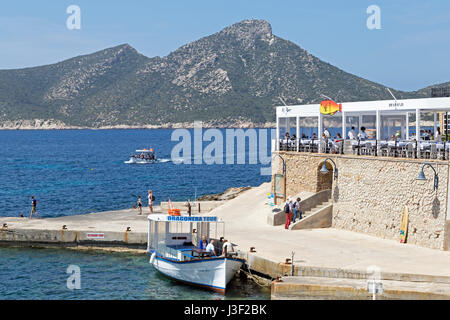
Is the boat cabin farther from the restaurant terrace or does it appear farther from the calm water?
the calm water

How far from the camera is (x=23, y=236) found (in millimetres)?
31516

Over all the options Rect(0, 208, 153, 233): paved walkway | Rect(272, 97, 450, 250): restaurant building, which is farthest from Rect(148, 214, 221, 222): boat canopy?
Rect(272, 97, 450, 250): restaurant building

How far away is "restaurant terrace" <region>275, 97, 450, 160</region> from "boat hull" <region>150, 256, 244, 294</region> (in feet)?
31.2

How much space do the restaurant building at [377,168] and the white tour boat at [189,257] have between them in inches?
275

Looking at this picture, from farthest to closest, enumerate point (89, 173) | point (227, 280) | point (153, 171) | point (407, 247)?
point (153, 171)
point (89, 173)
point (407, 247)
point (227, 280)

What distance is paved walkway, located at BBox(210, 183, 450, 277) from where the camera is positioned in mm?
22359

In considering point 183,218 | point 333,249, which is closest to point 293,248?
point 333,249

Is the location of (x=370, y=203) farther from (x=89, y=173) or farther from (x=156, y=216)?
(x=89, y=173)

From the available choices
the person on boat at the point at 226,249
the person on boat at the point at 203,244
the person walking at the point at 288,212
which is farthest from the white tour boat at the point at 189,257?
the person walking at the point at 288,212

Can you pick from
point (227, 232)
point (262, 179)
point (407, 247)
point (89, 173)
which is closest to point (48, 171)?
point (89, 173)

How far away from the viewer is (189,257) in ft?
81.0

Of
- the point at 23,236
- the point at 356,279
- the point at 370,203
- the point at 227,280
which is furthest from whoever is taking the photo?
the point at 23,236

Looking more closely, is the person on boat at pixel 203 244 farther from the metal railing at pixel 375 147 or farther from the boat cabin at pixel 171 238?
the metal railing at pixel 375 147
